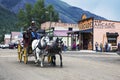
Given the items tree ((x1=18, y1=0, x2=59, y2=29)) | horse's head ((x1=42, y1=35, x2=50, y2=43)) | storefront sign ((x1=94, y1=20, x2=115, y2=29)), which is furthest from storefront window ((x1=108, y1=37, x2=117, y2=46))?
tree ((x1=18, y1=0, x2=59, y2=29))

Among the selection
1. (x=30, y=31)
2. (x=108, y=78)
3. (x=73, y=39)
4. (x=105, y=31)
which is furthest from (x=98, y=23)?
(x=108, y=78)

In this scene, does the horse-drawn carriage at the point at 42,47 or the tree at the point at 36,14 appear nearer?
the horse-drawn carriage at the point at 42,47

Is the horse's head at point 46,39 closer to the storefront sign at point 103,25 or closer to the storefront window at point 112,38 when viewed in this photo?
the storefront window at point 112,38

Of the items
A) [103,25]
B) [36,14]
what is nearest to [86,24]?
[103,25]

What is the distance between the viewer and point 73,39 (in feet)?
254

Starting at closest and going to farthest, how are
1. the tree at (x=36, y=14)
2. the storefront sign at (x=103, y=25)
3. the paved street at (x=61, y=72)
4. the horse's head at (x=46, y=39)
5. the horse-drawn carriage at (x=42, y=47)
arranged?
the paved street at (x=61, y=72) < the horse-drawn carriage at (x=42, y=47) < the horse's head at (x=46, y=39) < the storefront sign at (x=103, y=25) < the tree at (x=36, y=14)

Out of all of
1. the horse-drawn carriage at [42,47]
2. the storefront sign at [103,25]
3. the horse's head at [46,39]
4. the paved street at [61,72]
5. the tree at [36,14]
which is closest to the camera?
the paved street at [61,72]

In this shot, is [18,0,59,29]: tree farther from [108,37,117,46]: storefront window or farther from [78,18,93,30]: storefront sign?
[108,37,117,46]: storefront window

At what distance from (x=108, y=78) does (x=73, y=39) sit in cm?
6319

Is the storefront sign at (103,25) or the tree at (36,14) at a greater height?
the tree at (36,14)

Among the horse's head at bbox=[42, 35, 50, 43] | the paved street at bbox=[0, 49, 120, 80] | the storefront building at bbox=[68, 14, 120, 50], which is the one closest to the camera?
the paved street at bbox=[0, 49, 120, 80]

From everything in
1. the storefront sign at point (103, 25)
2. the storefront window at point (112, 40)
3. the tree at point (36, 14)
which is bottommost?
the storefront window at point (112, 40)

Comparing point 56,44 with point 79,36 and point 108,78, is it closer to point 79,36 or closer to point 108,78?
point 108,78

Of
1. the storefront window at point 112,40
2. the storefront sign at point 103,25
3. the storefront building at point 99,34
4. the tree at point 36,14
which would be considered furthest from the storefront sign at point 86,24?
the tree at point 36,14
